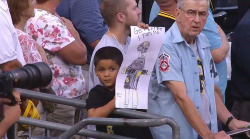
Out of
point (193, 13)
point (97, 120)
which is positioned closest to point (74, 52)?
point (193, 13)

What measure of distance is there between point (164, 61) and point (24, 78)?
1.65 meters

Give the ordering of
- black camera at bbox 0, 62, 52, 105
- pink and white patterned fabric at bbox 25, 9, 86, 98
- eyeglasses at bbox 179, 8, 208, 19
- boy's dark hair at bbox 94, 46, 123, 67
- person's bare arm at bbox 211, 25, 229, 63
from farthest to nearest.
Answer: person's bare arm at bbox 211, 25, 229, 63, pink and white patterned fabric at bbox 25, 9, 86, 98, eyeglasses at bbox 179, 8, 208, 19, boy's dark hair at bbox 94, 46, 123, 67, black camera at bbox 0, 62, 52, 105

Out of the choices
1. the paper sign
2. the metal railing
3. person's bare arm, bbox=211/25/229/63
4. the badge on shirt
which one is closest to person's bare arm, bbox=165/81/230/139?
the badge on shirt

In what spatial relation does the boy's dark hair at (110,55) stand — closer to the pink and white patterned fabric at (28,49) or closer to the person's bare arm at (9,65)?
the pink and white patterned fabric at (28,49)

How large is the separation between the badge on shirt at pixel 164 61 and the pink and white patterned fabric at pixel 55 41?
0.88m

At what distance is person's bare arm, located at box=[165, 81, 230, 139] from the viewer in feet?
17.9

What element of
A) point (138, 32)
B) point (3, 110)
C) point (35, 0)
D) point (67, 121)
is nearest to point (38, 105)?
point (67, 121)

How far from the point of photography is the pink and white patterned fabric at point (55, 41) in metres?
6.09

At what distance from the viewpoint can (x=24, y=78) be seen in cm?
409

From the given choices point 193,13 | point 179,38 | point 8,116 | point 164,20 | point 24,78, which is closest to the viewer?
point 24,78

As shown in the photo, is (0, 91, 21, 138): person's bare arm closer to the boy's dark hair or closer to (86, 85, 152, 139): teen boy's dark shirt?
(86, 85, 152, 139): teen boy's dark shirt

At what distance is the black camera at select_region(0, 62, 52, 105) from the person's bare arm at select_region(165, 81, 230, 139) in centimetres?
144

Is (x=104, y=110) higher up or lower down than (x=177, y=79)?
lower down

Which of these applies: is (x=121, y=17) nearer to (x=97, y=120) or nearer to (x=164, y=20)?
(x=164, y=20)
